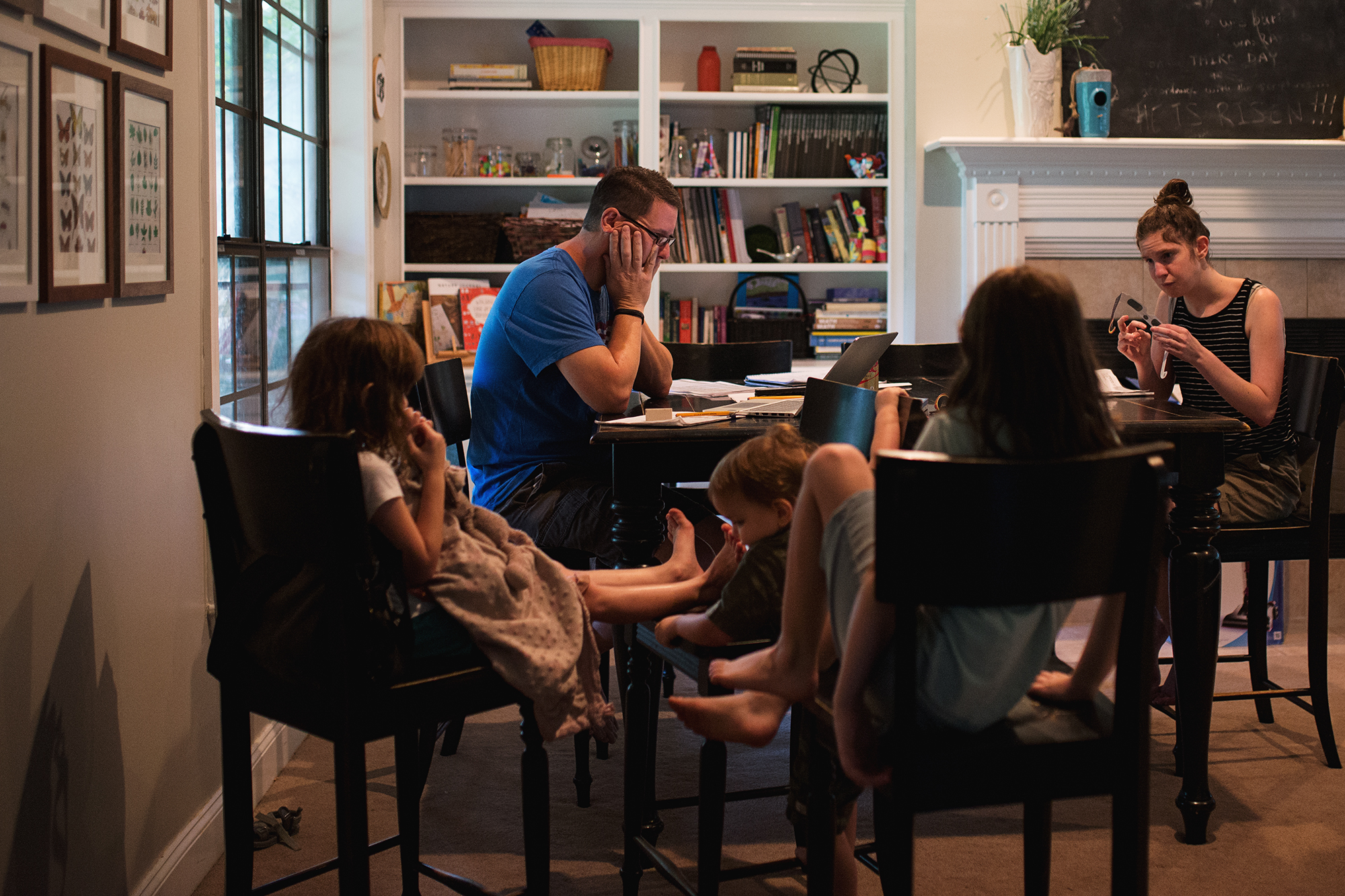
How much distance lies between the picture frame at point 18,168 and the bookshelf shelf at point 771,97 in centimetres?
308

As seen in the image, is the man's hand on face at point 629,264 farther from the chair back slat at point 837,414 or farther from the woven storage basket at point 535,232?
the woven storage basket at point 535,232

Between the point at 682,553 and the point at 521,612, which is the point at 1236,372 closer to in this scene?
the point at 682,553

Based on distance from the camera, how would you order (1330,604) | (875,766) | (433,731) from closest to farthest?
(875,766), (433,731), (1330,604)

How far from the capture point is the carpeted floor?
6.64ft

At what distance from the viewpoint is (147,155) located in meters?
1.75

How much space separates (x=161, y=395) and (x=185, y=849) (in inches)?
30.5

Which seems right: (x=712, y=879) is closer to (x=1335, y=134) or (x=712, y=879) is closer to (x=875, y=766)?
(x=875, y=766)

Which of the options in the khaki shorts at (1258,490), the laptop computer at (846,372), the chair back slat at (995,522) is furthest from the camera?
the khaki shorts at (1258,490)

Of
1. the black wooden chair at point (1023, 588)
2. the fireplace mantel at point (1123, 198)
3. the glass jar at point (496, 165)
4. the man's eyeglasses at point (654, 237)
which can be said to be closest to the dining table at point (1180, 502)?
the man's eyeglasses at point (654, 237)

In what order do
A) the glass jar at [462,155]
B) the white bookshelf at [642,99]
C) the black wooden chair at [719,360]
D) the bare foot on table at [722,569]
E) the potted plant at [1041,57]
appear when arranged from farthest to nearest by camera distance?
the glass jar at [462,155] → the white bookshelf at [642,99] → the potted plant at [1041,57] → the black wooden chair at [719,360] → the bare foot on table at [722,569]

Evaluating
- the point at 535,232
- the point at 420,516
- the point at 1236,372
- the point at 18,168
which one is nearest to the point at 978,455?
the point at 420,516

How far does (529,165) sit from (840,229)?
1239mm

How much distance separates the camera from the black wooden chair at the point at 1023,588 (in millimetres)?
1146

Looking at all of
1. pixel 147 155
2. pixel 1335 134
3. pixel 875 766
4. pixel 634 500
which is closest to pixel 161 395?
pixel 147 155
